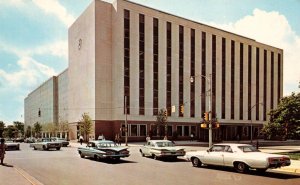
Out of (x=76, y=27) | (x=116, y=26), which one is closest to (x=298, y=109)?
(x=116, y=26)

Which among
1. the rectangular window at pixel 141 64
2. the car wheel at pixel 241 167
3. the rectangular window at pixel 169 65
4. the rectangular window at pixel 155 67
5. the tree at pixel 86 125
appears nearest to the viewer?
the car wheel at pixel 241 167

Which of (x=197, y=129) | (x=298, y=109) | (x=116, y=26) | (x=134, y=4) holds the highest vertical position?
(x=134, y=4)

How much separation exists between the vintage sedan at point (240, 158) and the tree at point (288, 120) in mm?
15641

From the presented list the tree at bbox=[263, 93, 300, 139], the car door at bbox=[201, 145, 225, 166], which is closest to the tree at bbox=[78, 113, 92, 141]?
the tree at bbox=[263, 93, 300, 139]

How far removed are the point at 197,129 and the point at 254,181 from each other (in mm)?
58738

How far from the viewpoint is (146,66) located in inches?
2549

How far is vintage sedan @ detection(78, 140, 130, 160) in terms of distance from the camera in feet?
71.8

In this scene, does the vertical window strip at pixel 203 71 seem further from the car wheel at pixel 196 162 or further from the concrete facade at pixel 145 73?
the car wheel at pixel 196 162

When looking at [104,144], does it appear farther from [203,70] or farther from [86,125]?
[203,70]

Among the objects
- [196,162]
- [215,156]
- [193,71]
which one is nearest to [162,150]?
[196,162]

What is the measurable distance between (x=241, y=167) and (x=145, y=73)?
48.8 meters

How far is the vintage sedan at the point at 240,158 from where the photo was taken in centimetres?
1572

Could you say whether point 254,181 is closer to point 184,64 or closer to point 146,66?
point 146,66

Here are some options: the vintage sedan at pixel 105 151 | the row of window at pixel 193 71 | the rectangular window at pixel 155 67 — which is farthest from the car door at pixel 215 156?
the rectangular window at pixel 155 67
